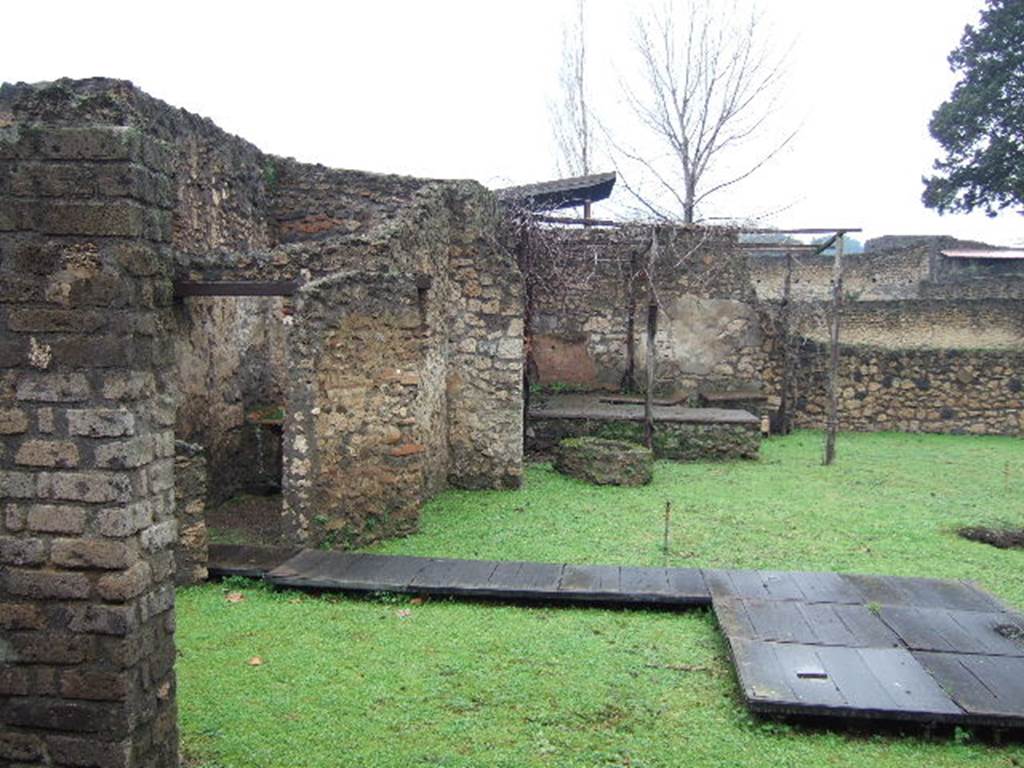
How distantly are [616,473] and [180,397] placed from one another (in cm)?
477

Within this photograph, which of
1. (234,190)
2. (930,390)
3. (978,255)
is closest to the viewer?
(234,190)

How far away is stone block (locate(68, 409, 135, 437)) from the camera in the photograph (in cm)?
316

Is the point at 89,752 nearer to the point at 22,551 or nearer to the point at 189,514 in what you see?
the point at 22,551

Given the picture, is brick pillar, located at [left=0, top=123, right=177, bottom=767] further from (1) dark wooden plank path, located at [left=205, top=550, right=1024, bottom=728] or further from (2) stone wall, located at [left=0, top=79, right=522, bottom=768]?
(1) dark wooden plank path, located at [left=205, top=550, right=1024, bottom=728]

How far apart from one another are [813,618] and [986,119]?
21.5 m

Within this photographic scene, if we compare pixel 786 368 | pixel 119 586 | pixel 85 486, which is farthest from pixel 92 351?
pixel 786 368

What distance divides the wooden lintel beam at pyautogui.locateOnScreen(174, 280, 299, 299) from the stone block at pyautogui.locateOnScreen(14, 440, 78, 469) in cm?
229

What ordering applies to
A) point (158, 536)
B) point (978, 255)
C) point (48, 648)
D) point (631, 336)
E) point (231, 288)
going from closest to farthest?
point (48, 648), point (158, 536), point (231, 288), point (631, 336), point (978, 255)

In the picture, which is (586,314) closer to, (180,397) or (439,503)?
(439,503)

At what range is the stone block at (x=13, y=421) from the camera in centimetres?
318

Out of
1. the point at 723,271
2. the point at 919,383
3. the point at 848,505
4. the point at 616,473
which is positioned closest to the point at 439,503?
the point at 616,473

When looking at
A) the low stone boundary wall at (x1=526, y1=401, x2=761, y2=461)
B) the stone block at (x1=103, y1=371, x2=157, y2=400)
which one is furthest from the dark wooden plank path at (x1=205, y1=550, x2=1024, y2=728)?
the low stone boundary wall at (x1=526, y1=401, x2=761, y2=461)

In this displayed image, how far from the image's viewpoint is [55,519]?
3.20 metres

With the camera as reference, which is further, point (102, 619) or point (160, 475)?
point (160, 475)
